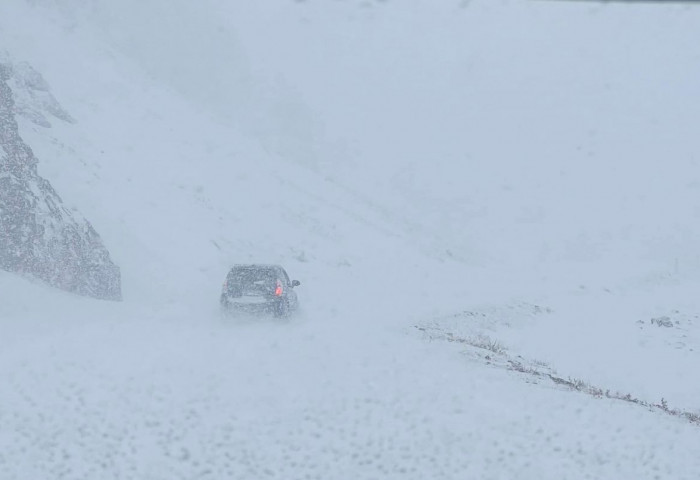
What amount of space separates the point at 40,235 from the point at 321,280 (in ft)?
42.0

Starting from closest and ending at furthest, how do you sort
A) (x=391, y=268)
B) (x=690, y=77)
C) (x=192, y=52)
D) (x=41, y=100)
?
(x=41, y=100) < (x=391, y=268) < (x=192, y=52) < (x=690, y=77)

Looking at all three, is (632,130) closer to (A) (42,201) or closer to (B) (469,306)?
(B) (469,306)

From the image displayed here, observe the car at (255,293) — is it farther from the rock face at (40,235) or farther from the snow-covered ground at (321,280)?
the rock face at (40,235)

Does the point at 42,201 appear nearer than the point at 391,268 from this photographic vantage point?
Yes

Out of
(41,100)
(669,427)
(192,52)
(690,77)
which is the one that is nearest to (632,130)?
(690,77)

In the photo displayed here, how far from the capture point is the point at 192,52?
59.7 metres

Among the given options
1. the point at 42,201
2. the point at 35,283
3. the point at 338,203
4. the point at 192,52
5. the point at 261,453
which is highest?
the point at 192,52

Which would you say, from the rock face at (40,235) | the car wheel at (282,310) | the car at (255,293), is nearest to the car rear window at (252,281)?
the car at (255,293)

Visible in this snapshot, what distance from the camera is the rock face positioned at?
14.5 metres

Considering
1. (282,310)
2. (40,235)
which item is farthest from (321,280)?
(40,235)

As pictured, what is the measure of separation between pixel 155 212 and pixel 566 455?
2000 cm

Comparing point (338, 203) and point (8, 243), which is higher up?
point (338, 203)

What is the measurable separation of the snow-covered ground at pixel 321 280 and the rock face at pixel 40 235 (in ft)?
2.66

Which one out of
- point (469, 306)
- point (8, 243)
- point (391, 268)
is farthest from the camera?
point (391, 268)
